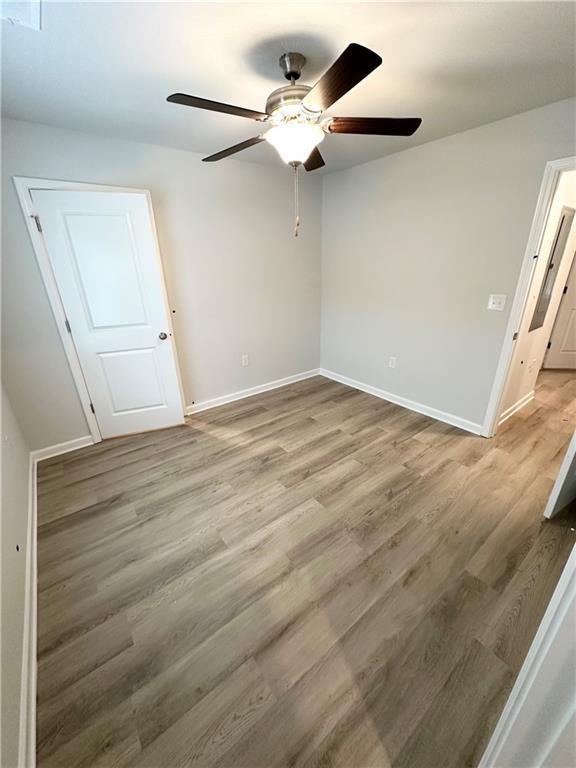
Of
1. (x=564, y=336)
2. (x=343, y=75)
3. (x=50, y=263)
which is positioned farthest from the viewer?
(x=564, y=336)

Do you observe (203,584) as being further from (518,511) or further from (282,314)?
(282,314)

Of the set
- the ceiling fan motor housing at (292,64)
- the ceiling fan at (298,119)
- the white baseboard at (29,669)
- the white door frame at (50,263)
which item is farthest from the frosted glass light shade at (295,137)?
the white baseboard at (29,669)

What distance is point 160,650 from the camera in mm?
1323

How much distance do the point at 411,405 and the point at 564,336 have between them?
2.73 metres

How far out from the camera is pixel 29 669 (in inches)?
48.2

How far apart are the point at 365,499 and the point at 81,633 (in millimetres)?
1672

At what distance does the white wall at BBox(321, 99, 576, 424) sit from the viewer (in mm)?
2209

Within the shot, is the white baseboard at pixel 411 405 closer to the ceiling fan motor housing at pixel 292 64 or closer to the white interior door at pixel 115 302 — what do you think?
the white interior door at pixel 115 302

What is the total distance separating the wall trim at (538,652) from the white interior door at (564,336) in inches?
189

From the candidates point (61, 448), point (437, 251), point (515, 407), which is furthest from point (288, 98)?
point (515, 407)

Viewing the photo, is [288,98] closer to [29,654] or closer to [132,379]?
[132,379]

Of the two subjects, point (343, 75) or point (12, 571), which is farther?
point (12, 571)

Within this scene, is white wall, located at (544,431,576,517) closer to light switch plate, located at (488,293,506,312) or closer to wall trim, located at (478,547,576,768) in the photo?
light switch plate, located at (488,293,506,312)

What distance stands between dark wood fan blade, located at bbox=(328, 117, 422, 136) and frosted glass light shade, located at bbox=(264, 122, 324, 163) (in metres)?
0.08
